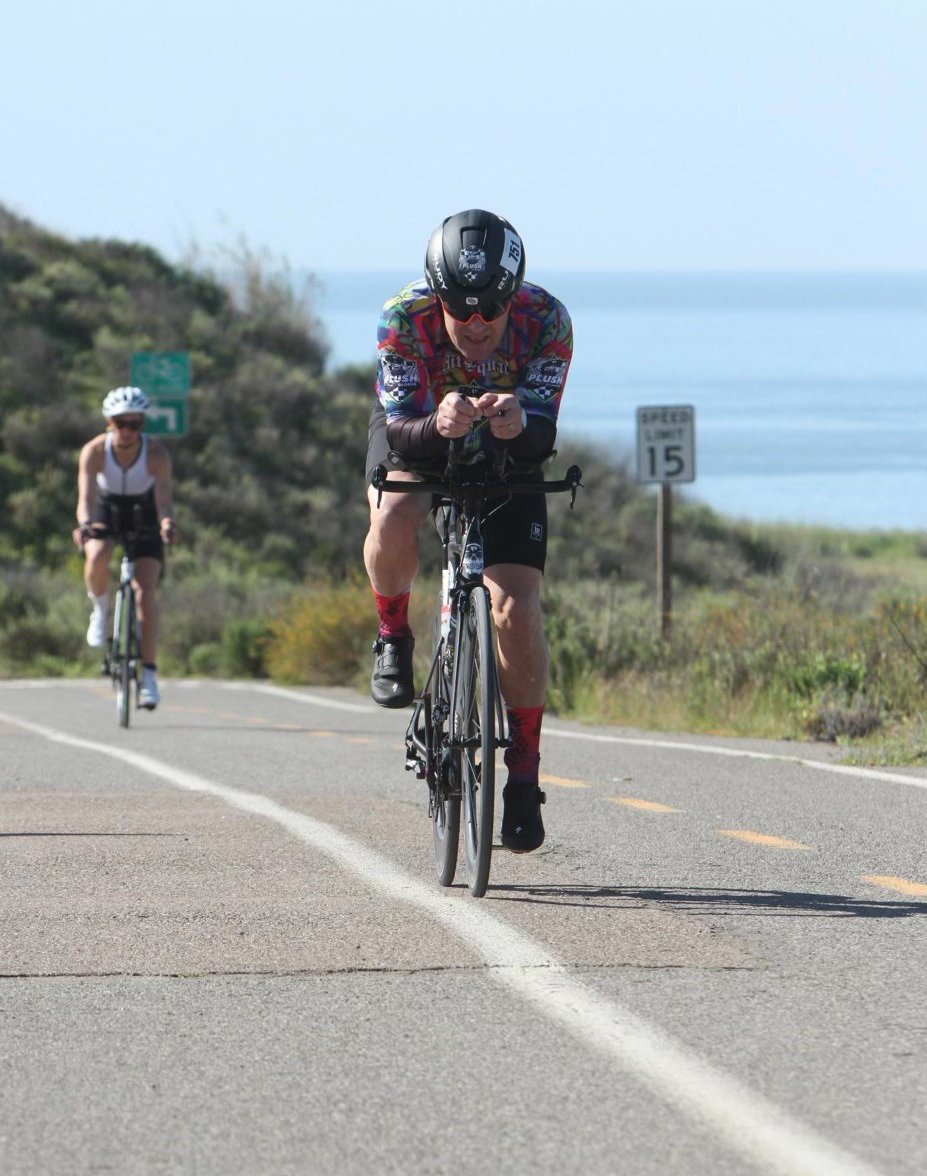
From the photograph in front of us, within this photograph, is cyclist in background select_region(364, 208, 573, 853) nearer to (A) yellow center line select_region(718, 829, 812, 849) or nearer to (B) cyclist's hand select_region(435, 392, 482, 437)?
(B) cyclist's hand select_region(435, 392, 482, 437)

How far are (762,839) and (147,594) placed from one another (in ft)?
23.5

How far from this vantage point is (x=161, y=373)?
26875 millimetres

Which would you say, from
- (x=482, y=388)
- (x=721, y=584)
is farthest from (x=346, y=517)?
(x=482, y=388)

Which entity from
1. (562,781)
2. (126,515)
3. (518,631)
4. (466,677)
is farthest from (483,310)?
(126,515)

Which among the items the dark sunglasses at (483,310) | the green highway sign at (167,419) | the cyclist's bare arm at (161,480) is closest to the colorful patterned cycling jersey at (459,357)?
the dark sunglasses at (483,310)

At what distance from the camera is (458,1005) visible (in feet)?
15.9

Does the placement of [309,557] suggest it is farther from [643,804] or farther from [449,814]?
[449,814]

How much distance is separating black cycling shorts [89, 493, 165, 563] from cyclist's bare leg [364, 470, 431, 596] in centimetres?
706

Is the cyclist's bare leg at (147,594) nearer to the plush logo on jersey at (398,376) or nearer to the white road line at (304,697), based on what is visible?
the white road line at (304,697)

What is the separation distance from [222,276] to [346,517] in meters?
14.2

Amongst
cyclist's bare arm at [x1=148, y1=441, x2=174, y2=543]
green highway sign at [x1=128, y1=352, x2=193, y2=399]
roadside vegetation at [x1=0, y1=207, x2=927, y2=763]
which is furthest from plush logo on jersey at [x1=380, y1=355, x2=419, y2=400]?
green highway sign at [x1=128, y1=352, x2=193, y2=399]

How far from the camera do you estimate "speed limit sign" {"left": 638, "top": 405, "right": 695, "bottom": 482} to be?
20141 millimetres

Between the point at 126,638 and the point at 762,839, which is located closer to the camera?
the point at 762,839

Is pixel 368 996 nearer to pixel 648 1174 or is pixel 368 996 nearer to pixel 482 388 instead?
pixel 648 1174
